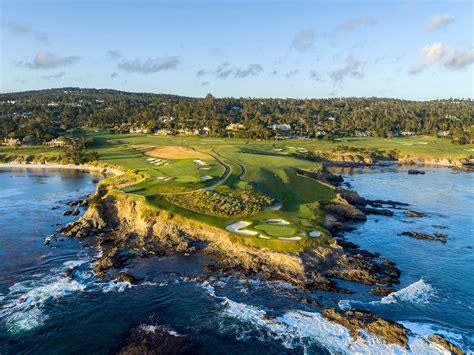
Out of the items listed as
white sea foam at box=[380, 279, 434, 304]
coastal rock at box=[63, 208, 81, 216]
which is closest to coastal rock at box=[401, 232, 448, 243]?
white sea foam at box=[380, 279, 434, 304]

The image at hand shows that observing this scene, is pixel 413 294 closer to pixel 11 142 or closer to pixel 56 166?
pixel 56 166

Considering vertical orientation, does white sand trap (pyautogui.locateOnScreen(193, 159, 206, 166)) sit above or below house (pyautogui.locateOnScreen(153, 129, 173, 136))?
below

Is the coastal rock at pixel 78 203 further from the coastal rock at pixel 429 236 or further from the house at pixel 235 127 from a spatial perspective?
the house at pixel 235 127

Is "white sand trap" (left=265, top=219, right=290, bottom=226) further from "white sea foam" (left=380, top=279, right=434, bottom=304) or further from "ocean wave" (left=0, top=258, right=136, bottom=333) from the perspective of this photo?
"ocean wave" (left=0, top=258, right=136, bottom=333)

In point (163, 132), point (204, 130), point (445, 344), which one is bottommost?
point (445, 344)

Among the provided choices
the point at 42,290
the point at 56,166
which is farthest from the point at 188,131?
Answer: the point at 42,290
